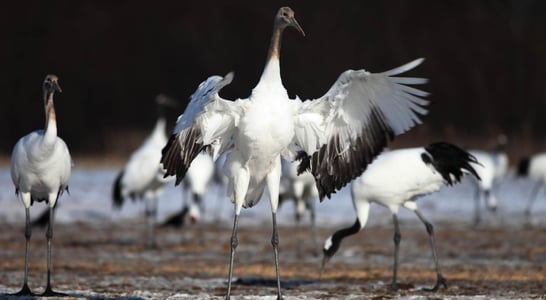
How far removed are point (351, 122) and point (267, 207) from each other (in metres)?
12.1

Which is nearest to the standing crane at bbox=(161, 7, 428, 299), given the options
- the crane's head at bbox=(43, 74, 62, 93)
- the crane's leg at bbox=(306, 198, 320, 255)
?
the crane's head at bbox=(43, 74, 62, 93)

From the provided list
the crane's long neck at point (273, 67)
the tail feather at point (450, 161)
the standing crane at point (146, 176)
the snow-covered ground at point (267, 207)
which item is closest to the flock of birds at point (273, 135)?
the crane's long neck at point (273, 67)

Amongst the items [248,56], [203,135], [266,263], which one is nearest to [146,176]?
[266,263]

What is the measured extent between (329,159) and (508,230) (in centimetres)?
845

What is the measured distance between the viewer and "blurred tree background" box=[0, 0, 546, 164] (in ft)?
79.6

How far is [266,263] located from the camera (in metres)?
10.6

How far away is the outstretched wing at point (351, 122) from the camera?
20.7 ft

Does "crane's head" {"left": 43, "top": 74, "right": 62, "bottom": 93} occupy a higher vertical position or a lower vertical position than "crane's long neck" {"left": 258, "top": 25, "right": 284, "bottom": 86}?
higher

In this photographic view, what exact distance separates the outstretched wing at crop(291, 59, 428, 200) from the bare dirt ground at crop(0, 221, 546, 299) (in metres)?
1.06

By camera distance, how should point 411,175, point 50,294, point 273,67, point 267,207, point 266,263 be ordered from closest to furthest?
1. point 273,67
2. point 50,294
3. point 411,175
4. point 266,263
5. point 267,207

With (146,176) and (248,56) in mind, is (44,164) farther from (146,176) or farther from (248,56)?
(248,56)

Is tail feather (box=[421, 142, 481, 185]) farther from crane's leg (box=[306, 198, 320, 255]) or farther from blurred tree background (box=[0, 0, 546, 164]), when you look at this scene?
blurred tree background (box=[0, 0, 546, 164])

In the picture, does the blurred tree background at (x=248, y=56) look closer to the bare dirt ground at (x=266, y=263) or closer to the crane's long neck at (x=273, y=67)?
the bare dirt ground at (x=266, y=263)

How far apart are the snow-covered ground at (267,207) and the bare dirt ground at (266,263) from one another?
1.53 m
